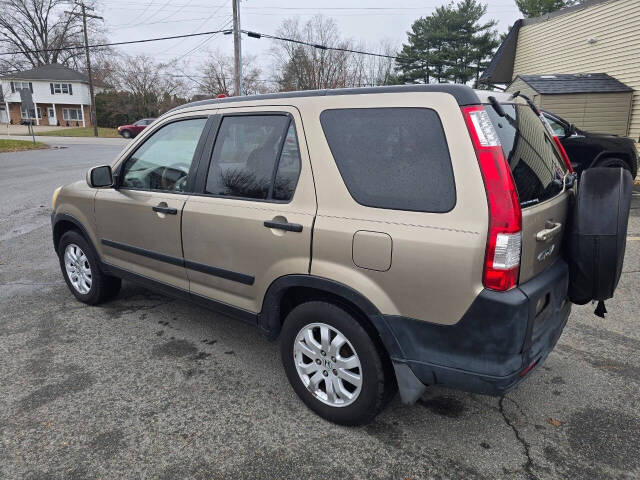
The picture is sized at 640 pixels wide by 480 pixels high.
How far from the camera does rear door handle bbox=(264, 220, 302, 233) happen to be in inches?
99.8

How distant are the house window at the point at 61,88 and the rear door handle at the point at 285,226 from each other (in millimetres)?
64437

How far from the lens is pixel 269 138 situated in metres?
2.81

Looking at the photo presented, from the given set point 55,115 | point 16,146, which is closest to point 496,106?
point 16,146

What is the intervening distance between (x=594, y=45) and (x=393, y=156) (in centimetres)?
1535

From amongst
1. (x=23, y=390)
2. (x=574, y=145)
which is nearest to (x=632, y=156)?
(x=574, y=145)

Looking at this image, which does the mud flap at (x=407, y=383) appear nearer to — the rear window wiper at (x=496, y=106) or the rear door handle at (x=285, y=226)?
the rear door handle at (x=285, y=226)

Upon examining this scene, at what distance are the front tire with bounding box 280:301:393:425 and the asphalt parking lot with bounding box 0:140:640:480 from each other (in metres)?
0.14

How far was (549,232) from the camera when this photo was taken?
2.26m

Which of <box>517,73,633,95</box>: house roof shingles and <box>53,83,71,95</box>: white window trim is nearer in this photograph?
<box>517,73,633,95</box>: house roof shingles

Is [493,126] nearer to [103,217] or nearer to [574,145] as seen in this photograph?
[103,217]

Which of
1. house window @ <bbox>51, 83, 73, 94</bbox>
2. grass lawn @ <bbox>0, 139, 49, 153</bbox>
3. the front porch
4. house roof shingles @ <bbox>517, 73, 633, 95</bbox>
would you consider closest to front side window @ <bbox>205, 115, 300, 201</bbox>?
house roof shingles @ <bbox>517, 73, 633, 95</bbox>

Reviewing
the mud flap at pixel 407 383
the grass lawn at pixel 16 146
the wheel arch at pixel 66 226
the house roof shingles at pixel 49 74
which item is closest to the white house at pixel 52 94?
the house roof shingles at pixel 49 74

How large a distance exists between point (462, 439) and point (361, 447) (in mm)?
556

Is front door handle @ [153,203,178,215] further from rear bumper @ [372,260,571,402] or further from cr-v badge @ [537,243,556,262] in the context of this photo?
cr-v badge @ [537,243,556,262]
